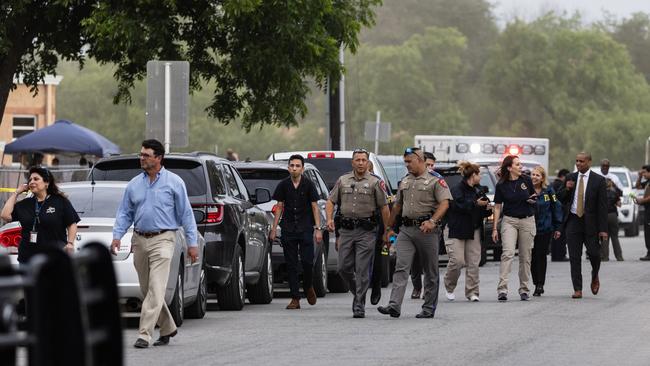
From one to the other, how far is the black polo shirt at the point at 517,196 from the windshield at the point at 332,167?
4.67 m

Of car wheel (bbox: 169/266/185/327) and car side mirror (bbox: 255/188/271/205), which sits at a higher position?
car side mirror (bbox: 255/188/271/205)

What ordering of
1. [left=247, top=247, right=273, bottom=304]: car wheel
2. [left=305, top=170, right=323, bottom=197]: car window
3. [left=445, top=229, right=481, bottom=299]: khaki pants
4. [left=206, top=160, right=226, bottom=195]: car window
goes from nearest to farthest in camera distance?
1. [left=206, top=160, right=226, bottom=195]: car window
2. [left=247, top=247, right=273, bottom=304]: car wheel
3. [left=445, top=229, right=481, bottom=299]: khaki pants
4. [left=305, top=170, right=323, bottom=197]: car window

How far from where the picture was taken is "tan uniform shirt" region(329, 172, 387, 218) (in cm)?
1709

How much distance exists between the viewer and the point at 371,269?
1759 centimetres

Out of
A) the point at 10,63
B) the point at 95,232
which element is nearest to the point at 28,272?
the point at 95,232

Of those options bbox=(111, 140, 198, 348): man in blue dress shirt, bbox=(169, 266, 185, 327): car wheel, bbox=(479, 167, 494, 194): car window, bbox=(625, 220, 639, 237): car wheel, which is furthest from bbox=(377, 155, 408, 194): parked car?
bbox=(625, 220, 639, 237): car wheel

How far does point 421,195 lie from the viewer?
16.7 m

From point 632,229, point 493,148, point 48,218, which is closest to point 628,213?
point 632,229

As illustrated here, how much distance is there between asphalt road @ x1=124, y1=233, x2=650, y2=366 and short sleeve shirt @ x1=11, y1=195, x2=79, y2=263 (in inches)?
46.3

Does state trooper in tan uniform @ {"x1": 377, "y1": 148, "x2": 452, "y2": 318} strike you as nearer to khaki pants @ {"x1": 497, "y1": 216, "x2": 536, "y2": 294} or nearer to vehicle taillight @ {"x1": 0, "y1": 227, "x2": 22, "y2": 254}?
khaki pants @ {"x1": 497, "y1": 216, "x2": 536, "y2": 294}

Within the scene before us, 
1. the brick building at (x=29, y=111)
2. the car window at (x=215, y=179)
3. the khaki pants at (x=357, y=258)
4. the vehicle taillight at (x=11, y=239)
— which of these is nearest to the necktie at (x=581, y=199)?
the khaki pants at (x=357, y=258)

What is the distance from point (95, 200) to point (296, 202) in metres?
3.59

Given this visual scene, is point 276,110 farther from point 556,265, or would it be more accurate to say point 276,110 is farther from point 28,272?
point 28,272

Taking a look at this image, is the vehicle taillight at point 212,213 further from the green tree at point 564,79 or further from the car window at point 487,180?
the green tree at point 564,79
